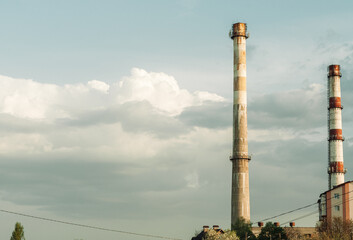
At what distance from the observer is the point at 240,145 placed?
7806cm

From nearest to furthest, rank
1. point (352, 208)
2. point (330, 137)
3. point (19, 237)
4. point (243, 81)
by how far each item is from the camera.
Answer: point (19, 237) → point (352, 208) → point (243, 81) → point (330, 137)

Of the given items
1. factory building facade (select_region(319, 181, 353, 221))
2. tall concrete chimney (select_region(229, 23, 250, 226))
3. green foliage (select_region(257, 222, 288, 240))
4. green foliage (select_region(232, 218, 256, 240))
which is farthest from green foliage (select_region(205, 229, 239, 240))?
factory building facade (select_region(319, 181, 353, 221))

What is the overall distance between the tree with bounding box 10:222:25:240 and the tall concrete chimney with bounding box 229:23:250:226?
97.8 ft

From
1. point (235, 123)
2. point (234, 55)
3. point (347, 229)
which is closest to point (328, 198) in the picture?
point (347, 229)

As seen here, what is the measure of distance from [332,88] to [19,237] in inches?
2158

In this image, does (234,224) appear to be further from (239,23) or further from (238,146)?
(239,23)

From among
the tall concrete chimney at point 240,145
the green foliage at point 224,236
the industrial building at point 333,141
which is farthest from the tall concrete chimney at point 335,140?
the green foliage at point 224,236

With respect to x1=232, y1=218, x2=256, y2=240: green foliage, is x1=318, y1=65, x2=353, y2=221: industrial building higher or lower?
higher

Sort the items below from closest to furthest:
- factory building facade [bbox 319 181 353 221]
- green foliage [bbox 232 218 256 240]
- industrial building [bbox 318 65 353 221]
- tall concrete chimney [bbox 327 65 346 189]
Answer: factory building facade [bbox 319 181 353 221] < green foliage [bbox 232 218 256 240] < industrial building [bbox 318 65 353 221] < tall concrete chimney [bbox 327 65 346 189]

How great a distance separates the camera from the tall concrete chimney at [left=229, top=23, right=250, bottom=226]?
77.3 metres

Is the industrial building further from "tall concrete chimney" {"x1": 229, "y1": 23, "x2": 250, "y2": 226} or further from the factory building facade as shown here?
"tall concrete chimney" {"x1": 229, "y1": 23, "x2": 250, "y2": 226}

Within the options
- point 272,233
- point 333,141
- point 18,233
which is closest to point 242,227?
point 272,233

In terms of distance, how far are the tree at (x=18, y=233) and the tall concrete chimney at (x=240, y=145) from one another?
29818 mm

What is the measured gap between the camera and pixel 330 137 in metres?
87.1
